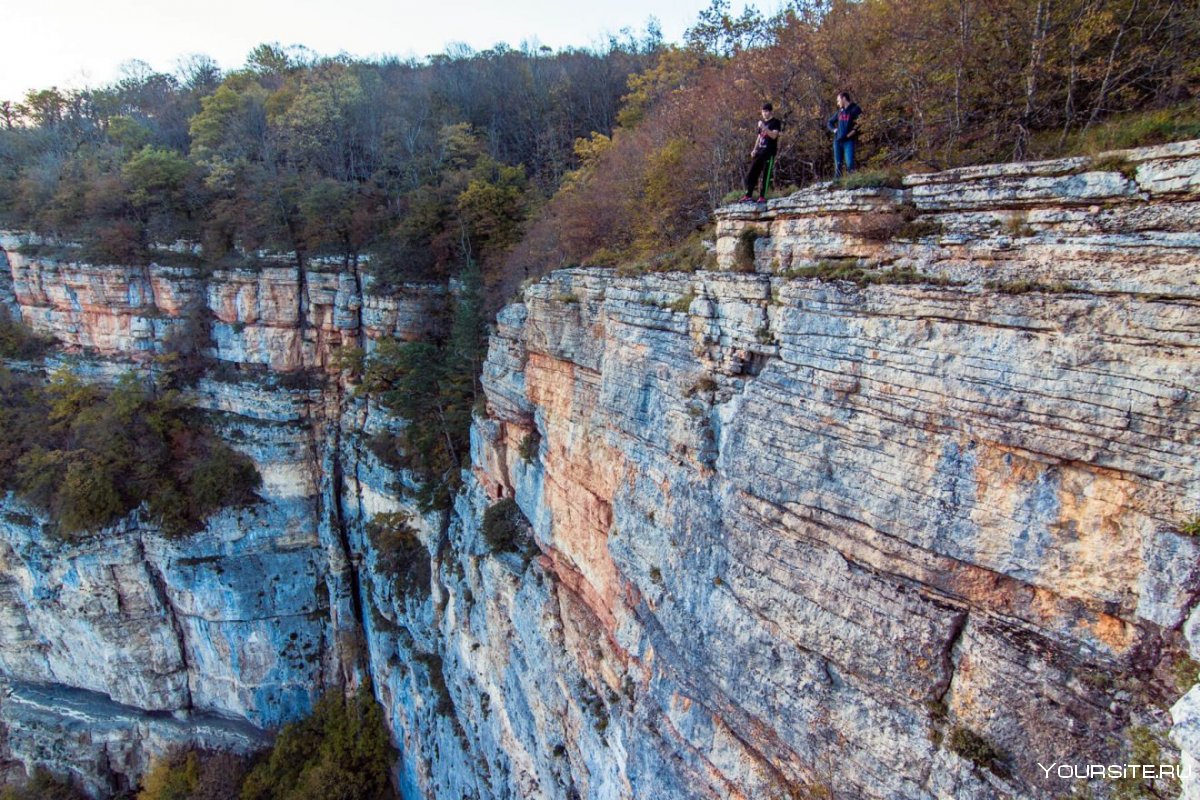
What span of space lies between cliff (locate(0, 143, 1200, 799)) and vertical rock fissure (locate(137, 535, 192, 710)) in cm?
1408

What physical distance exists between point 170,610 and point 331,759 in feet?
30.0

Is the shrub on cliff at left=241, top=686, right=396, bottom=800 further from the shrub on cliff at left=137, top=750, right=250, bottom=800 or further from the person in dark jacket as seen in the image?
the person in dark jacket

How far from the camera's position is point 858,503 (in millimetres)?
6727

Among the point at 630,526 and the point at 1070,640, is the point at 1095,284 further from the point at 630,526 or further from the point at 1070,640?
the point at 630,526

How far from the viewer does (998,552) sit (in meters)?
5.70

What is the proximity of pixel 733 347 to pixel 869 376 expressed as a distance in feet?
7.29

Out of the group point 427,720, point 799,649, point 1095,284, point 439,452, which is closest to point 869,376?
point 1095,284

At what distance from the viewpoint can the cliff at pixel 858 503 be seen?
4.92m

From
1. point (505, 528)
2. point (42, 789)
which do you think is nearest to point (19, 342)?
point (42, 789)

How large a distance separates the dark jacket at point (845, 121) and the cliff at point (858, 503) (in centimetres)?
195

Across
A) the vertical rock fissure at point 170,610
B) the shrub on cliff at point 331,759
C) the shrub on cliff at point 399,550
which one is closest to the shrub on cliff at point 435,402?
the shrub on cliff at point 399,550

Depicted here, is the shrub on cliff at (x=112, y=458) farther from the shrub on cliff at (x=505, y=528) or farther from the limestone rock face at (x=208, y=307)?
the shrub on cliff at (x=505, y=528)

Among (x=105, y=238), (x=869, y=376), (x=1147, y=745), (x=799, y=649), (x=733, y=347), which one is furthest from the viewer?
(x=105, y=238)

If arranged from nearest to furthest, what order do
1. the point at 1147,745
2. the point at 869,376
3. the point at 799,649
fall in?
the point at 1147,745 → the point at 869,376 → the point at 799,649
